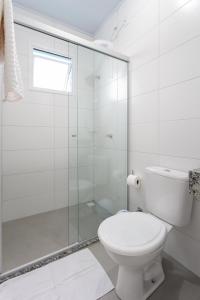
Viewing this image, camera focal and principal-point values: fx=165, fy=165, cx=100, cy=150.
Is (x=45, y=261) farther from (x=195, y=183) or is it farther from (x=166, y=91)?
(x=166, y=91)

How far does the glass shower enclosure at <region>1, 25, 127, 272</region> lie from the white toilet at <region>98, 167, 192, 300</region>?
0.62 m

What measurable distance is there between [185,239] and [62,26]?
108 inches

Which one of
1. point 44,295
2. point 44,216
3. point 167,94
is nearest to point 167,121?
point 167,94

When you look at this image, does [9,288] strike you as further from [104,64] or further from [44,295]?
[104,64]

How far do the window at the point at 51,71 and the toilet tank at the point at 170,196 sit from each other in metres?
1.52

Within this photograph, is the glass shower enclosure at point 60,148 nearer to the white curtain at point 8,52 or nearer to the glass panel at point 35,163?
the glass panel at point 35,163

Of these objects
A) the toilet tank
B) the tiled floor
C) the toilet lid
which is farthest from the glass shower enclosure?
the toilet lid

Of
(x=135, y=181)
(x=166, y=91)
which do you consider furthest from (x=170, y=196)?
(x=166, y=91)

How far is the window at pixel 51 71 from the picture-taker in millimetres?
Answer: 2102

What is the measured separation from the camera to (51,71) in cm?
225

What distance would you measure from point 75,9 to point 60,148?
168 cm

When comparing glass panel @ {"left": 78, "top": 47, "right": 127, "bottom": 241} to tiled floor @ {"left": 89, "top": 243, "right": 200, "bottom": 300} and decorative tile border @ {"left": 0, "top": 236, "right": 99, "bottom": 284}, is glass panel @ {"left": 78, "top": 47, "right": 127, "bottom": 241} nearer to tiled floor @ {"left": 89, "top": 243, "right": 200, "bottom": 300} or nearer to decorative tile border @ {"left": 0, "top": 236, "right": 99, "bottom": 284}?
decorative tile border @ {"left": 0, "top": 236, "right": 99, "bottom": 284}

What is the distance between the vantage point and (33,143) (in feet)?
6.80

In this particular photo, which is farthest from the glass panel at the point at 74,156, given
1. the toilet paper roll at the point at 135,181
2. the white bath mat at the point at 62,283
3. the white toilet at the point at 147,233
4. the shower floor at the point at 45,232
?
the white toilet at the point at 147,233
